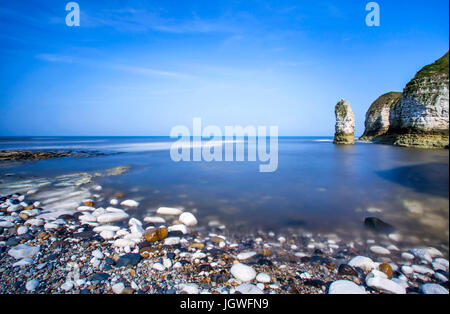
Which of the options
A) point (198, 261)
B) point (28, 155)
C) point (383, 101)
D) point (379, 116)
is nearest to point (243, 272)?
point (198, 261)

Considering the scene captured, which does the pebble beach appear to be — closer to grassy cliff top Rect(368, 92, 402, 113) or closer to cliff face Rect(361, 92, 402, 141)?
cliff face Rect(361, 92, 402, 141)

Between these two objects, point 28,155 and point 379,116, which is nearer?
point 28,155

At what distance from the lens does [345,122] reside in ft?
143

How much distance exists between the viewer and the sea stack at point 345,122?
42.7 metres

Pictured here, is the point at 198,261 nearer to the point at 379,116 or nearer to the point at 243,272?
the point at 243,272

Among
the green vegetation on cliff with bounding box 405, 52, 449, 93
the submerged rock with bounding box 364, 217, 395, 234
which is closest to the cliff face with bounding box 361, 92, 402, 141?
the green vegetation on cliff with bounding box 405, 52, 449, 93

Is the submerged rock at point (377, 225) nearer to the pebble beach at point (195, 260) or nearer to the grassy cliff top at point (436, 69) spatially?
the pebble beach at point (195, 260)

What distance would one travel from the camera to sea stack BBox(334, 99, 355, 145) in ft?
140

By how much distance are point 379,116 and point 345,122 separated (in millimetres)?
24317

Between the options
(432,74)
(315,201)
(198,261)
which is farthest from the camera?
(432,74)

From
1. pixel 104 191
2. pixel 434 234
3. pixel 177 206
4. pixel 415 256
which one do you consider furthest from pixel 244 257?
pixel 104 191

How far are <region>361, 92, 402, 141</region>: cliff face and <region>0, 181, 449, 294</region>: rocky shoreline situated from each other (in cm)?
6587

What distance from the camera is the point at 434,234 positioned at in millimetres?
4242
